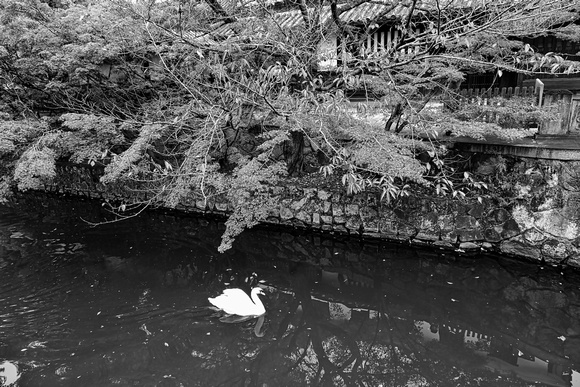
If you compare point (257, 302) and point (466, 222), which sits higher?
point (466, 222)

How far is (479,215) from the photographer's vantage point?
758cm

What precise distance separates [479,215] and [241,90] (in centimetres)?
509

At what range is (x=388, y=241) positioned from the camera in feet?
27.4

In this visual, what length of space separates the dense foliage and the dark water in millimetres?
1299

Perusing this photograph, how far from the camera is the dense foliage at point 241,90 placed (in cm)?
631

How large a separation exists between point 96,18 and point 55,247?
4.84 metres

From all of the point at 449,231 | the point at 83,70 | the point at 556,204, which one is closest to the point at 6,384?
the point at 83,70

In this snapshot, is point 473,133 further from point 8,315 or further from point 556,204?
point 8,315

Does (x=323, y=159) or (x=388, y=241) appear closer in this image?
(x=388, y=241)

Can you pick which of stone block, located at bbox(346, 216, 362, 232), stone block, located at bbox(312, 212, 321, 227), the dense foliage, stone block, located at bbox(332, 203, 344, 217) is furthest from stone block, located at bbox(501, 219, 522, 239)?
stone block, located at bbox(312, 212, 321, 227)

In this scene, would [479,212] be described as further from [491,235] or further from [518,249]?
[518,249]

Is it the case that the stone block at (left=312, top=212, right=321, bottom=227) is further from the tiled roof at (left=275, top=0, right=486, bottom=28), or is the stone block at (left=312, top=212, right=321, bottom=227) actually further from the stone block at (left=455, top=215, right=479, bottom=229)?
the tiled roof at (left=275, top=0, right=486, bottom=28)

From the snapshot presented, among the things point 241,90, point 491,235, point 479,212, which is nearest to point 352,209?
point 479,212

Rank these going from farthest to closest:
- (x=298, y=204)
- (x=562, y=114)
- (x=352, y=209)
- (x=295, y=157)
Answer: (x=295, y=157) → (x=298, y=204) → (x=352, y=209) → (x=562, y=114)
